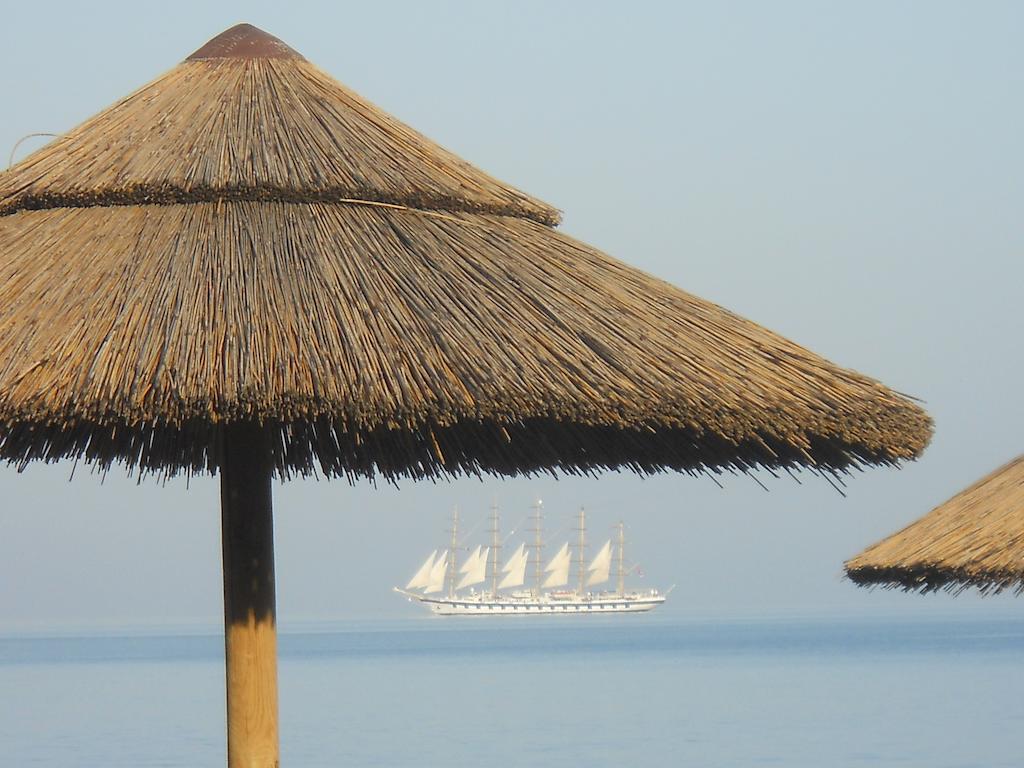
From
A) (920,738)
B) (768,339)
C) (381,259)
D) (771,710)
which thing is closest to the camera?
(381,259)

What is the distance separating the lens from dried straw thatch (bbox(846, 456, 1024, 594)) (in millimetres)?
6676

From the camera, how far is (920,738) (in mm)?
27172

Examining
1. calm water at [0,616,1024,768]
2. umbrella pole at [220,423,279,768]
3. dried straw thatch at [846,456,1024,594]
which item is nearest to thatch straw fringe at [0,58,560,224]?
umbrella pole at [220,423,279,768]

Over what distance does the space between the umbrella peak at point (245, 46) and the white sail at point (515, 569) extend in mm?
89352

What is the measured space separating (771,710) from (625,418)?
3054 centimetres

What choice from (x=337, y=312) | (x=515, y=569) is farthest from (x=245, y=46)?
(x=515, y=569)

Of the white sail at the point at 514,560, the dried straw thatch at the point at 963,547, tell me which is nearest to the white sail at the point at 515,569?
the white sail at the point at 514,560

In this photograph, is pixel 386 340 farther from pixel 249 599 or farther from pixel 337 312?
pixel 249 599

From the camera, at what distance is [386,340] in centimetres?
421

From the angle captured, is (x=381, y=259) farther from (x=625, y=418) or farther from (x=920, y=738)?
(x=920, y=738)

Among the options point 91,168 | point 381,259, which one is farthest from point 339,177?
point 91,168

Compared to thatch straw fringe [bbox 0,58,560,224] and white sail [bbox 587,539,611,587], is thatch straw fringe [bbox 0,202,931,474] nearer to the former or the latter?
thatch straw fringe [bbox 0,58,560,224]

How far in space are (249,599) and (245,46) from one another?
1642 millimetres

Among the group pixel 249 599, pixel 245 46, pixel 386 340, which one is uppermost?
pixel 245 46
